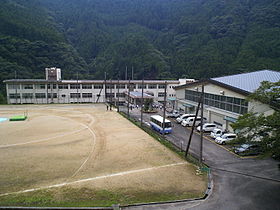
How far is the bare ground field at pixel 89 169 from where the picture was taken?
34.0ft

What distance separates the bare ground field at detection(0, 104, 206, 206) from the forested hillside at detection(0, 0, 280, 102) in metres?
43.0

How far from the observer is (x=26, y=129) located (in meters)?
23.4

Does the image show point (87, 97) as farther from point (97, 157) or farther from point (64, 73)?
point (97, 157)

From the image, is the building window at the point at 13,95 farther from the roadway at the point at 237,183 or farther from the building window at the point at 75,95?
the roadway at the point at 237,183

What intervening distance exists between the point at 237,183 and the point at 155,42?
83517mm

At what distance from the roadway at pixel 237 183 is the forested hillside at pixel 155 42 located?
4040cm

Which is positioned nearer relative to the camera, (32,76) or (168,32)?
(32,76)

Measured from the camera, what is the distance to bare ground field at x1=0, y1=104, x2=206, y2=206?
10359 mm

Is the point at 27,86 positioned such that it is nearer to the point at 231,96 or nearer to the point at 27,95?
the point at 27,95

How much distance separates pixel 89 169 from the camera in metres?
13.4

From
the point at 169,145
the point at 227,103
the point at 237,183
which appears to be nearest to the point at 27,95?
the point at 169,145

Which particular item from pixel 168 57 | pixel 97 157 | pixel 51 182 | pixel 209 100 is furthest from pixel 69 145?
pixel 168 57

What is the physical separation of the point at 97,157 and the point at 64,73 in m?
59.5

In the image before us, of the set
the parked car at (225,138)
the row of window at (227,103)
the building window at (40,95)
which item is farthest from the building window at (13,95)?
the parked car at (225,138)
